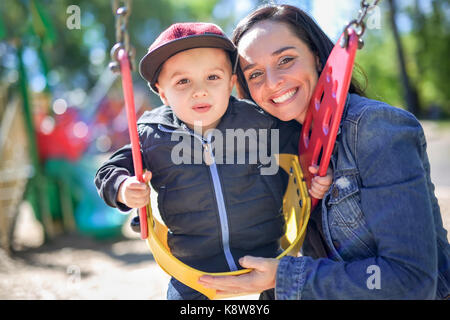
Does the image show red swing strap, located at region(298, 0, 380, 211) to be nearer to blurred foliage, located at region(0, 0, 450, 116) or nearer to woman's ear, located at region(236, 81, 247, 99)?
woman's ear, located at region(236, 81, 247, 99)

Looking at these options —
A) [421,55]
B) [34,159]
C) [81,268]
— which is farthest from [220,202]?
[421,55]

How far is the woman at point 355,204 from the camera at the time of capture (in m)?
1.26

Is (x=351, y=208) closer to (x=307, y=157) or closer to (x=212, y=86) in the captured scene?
(x=307, y=157)

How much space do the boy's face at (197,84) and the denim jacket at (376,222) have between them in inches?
21.3

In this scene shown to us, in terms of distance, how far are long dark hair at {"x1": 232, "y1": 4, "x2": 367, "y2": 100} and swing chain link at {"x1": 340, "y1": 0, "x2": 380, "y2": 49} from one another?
1.53ft

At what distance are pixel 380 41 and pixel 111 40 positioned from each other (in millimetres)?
14730

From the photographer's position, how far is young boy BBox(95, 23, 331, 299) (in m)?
1.67

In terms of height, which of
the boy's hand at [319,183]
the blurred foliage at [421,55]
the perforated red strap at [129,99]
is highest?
the blurred foliage at [421,55]

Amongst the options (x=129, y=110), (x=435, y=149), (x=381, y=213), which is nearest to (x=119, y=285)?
(x=129, y=110)

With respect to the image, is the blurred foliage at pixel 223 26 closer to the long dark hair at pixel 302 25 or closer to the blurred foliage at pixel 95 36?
the blurred foliage at pixel 95 36

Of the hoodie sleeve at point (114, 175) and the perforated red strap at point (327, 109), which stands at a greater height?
the perforated red strap at point (327, 109)

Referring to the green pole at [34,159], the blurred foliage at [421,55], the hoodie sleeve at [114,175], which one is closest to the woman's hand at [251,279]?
the hoodie sleeve at [114,175]

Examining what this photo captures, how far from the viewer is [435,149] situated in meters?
8.87

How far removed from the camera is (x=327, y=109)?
1530mm
